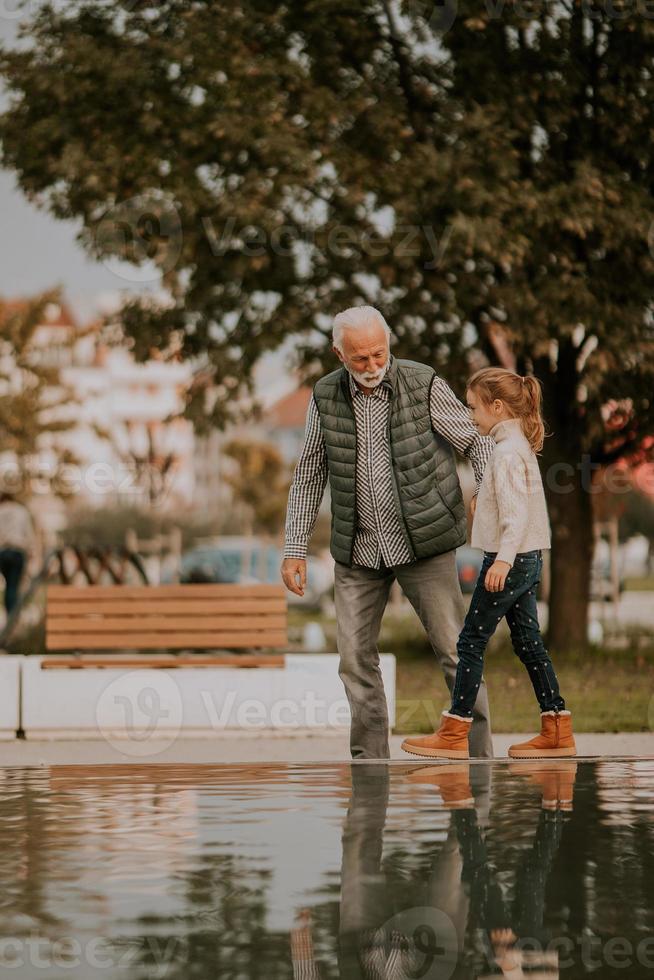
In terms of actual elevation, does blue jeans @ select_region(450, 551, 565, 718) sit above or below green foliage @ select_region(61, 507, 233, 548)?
below

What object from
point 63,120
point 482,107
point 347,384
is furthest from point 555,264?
point 347,384

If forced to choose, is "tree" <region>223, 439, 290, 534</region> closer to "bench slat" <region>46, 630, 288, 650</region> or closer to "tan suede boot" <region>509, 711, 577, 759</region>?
"bench slat" <region>46, 630, 288, 650</region>

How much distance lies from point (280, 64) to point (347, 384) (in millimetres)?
11441

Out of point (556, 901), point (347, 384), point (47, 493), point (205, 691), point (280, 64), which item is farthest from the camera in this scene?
point (47, 493)

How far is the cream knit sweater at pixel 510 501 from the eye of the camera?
201 inches

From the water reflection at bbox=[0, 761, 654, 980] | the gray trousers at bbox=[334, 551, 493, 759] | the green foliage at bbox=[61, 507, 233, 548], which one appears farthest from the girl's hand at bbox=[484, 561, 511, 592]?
the green foliage at bbox=[61, 507, 233, 548]

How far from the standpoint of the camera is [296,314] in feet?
56.0

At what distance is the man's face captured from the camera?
5.46m

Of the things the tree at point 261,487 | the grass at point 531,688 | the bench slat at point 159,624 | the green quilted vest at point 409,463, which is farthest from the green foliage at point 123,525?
the green quilted vest at point 409,463

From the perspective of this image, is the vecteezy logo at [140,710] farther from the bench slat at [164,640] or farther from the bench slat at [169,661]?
the bench slat at [164,640]

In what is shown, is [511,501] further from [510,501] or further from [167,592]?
[167,592]

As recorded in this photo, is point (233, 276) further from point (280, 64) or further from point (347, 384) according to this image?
point (347, 384)

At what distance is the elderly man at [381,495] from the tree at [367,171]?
9.54m

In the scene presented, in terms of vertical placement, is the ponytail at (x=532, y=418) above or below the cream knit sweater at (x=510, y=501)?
above
